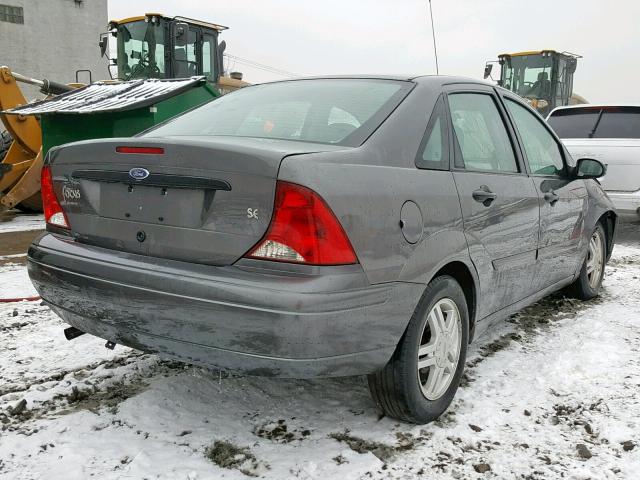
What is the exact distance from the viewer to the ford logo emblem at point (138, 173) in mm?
2319

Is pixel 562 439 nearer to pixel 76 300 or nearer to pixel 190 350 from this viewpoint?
Result: pixel 190 350

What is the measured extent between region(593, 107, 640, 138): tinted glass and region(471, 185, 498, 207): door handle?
217 inches

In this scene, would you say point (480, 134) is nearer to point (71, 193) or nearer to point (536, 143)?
point (536, 143)

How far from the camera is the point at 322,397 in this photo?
292cm

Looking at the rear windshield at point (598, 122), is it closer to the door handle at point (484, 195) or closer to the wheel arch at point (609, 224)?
the wheel arch at point (609, 224)

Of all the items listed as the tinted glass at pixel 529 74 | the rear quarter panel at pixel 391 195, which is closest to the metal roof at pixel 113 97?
the rear quarter panel at pixel 391 195

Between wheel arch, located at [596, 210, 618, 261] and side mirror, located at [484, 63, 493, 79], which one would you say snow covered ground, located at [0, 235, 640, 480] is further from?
side mirror, located at [484, 63, 493, 79]

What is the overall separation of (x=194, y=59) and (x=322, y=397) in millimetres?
8383

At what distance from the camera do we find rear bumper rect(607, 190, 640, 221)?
6.99 metres

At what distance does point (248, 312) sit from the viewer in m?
2.07

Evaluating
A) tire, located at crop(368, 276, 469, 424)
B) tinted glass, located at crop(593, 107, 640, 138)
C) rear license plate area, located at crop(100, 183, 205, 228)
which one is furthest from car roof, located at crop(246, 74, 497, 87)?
tinted glass, located at crop(593, 107, 640, 138)

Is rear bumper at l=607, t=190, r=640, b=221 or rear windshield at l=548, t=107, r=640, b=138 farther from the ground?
rear windshield at l=548, t=107, r=640, b=138

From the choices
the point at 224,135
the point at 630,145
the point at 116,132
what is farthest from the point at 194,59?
the point at 224,135

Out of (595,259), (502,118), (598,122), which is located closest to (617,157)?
(598,122)
